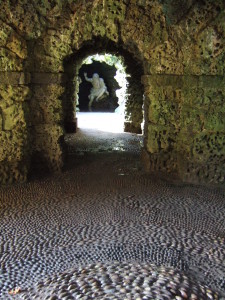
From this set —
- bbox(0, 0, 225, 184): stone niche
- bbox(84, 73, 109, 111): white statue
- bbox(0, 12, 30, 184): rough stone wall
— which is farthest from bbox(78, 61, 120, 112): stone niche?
bbox(0, 12, 30, 184): rough stone wall

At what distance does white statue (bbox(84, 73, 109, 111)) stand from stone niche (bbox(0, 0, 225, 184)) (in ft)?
40.0

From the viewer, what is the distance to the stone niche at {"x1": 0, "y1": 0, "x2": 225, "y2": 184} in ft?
16.2

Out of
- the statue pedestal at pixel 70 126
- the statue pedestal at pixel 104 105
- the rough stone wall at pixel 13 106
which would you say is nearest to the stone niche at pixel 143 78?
the rough stone wall at pixel 13 106

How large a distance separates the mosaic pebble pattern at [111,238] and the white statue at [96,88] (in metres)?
12.3

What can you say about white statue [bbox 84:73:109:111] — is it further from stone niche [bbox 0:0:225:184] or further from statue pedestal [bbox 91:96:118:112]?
stone niche [bbox 0:0:225:184]

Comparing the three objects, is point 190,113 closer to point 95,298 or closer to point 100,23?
point 100,23

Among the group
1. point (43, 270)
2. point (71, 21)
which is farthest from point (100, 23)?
point (43, 270)

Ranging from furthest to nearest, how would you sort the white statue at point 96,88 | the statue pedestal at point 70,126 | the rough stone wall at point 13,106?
the white statue at point 96,88 → the statue pedestal at point 70,126 → the rough stone wall at point 13,106

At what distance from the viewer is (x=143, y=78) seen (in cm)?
568

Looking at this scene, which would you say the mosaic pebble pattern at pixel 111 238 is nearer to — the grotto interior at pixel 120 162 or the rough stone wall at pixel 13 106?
the grotto interior at pixel 120 162

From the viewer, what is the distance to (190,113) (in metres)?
5.21

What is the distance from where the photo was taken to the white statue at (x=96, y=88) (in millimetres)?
17688

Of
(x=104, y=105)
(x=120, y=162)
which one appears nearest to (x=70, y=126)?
(x=120, y=162)

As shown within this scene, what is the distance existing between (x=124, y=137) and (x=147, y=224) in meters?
5.40
